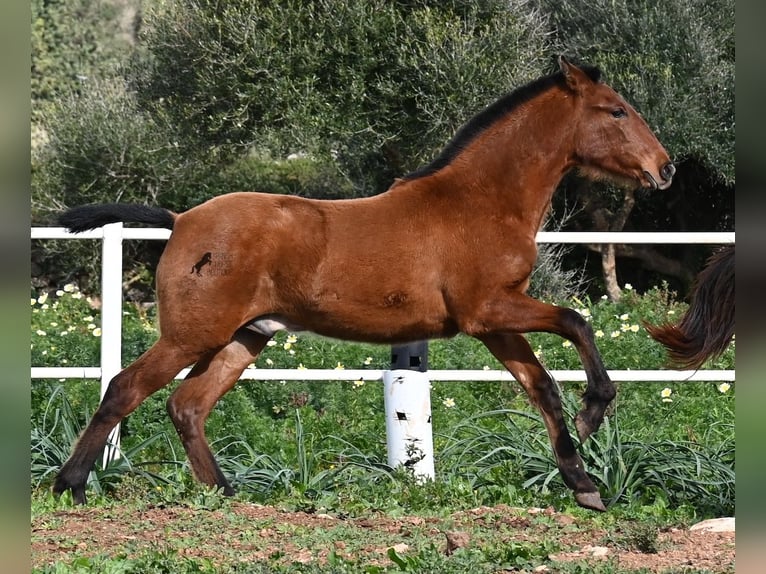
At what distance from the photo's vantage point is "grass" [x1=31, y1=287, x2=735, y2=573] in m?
4.26

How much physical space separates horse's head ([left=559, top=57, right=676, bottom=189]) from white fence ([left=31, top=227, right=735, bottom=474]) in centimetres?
86

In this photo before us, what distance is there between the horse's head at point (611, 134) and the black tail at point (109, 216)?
7.62 feet

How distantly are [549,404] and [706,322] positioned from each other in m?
0.94

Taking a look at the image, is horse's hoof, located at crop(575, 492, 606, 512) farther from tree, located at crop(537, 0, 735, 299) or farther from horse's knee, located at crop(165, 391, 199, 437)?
tree, located at crop(537, 0, 735, 299)

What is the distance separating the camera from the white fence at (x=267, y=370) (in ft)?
21.3

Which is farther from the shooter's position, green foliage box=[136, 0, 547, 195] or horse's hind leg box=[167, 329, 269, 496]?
green foliage box=[136, 0, 547, 195]

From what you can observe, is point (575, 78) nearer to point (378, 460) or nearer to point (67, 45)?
point (378, 460)

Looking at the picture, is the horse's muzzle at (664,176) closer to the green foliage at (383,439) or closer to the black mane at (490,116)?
the black mane at (490,116)

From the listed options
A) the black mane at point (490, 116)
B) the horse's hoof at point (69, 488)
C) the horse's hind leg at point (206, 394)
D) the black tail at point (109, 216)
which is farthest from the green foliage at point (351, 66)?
the horse's hoof at point (69, 488)

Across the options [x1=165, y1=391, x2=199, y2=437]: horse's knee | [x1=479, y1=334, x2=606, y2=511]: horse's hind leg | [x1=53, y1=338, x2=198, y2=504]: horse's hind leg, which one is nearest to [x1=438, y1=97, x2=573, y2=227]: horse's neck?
[x1=479, y1=334, x2=606, y2=511]: horse's hind leg

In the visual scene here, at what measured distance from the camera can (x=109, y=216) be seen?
5625mm

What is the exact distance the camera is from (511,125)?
18.9 feet
